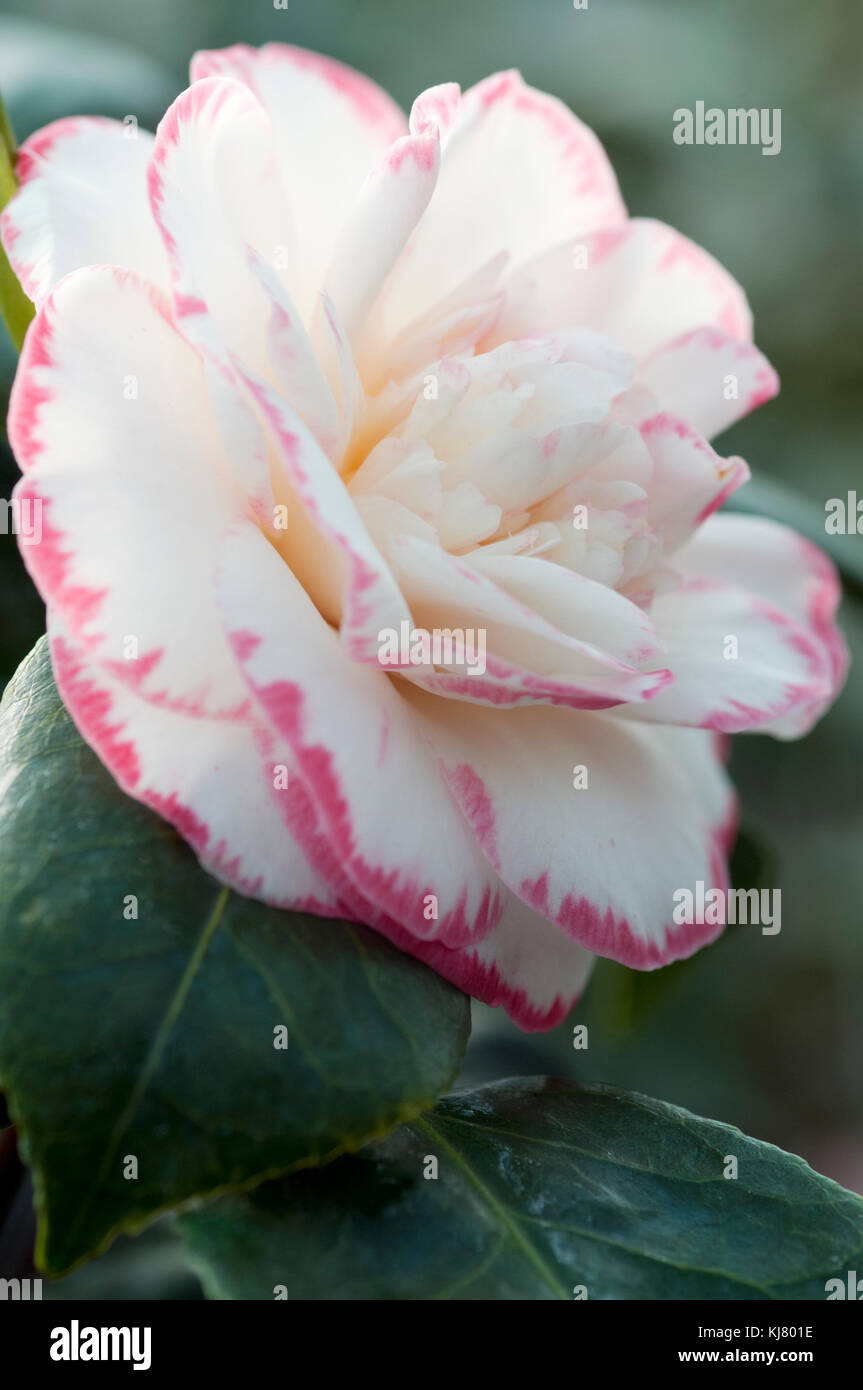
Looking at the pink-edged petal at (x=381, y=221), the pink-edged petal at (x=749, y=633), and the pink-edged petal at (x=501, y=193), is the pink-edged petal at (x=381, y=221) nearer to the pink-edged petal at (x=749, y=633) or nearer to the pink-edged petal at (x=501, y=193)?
the pink-edged petal at (x=501, y=193)

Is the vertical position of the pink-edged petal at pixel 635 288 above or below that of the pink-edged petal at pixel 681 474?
above

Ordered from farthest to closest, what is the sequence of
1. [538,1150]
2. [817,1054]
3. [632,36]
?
[817,1054] → [632,36] → [538,1150]

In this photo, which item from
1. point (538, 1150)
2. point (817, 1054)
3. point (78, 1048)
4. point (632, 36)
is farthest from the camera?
point (817, 1054)

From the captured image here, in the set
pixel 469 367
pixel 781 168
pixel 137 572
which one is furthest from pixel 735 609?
pixel 781 168

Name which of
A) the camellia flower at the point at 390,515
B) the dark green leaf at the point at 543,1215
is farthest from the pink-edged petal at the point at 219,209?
the dark green leaf at the point at 543,1215

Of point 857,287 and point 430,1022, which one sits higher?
point 857,287
